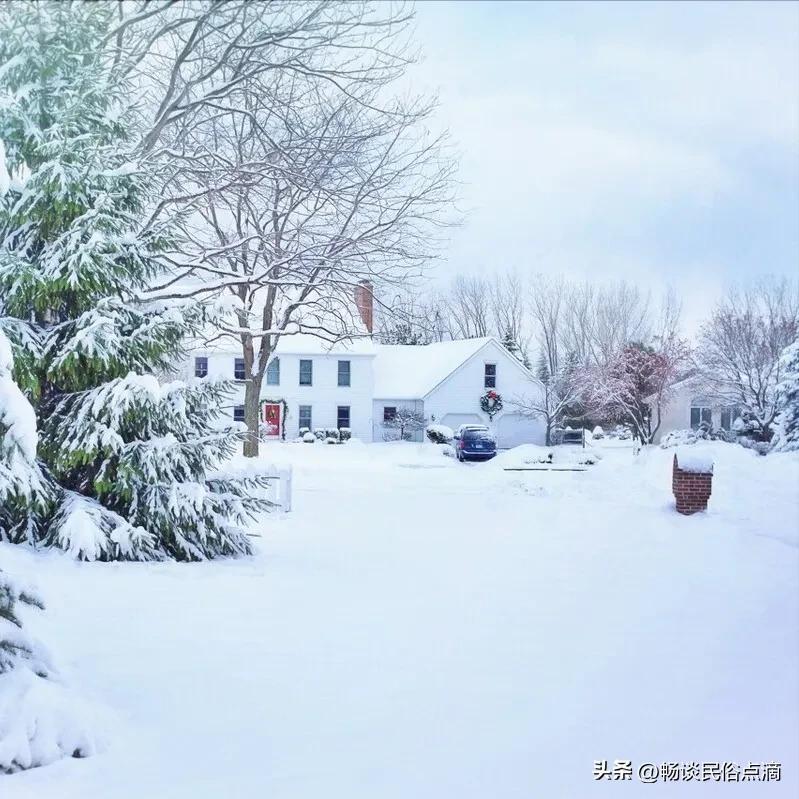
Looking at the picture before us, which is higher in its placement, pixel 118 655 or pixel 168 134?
pixel 168 134

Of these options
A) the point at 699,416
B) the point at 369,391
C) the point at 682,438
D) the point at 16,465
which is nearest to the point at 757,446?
the point at 682,438

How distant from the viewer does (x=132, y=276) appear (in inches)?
316

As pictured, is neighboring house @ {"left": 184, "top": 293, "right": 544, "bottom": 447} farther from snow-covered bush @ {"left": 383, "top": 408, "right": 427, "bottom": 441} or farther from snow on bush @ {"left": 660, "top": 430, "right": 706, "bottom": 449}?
snow on bush @ {"left": 660, "top": 430, "right": 706, "bottom": 449}

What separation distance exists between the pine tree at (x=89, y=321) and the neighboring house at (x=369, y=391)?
1083 inches

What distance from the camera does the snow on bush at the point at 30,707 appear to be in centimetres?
356

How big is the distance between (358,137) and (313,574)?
584 centimetres

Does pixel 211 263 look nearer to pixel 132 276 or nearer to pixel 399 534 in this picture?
pixel 132 276

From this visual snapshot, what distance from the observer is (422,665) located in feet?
18.0

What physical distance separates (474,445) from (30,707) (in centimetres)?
2532

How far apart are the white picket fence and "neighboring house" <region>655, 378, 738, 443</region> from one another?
2281 cm

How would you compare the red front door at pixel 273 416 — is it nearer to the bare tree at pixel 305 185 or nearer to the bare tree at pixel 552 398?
the bare tree at pixel 552 398

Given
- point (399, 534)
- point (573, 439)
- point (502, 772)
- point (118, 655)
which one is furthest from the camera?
point (573, 439)

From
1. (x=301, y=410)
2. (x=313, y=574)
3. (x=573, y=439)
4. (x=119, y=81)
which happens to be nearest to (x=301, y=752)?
(x=313, y=574)

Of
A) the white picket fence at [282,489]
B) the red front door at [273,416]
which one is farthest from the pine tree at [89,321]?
the red front door at [273,416]
